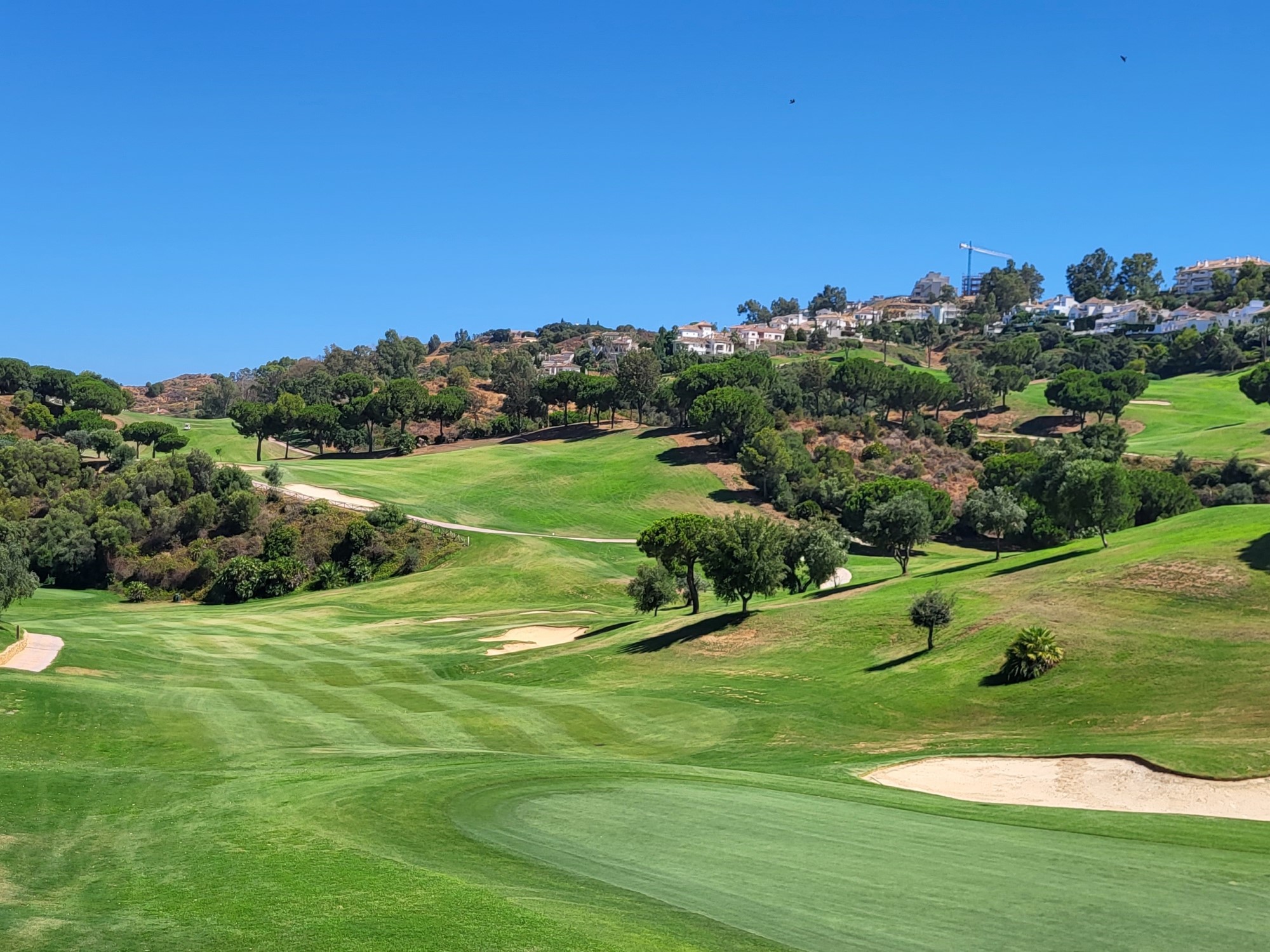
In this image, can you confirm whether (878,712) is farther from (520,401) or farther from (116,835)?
(520,401)

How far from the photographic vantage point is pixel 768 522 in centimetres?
6669

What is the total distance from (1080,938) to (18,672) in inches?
1683

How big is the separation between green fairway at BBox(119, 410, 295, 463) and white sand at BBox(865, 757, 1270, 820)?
5438 inches

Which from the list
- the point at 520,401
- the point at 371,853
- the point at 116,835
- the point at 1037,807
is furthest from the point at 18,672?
Result: the point at 520,401

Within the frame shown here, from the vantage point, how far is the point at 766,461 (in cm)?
13975

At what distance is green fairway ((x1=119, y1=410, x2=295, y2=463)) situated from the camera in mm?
161875

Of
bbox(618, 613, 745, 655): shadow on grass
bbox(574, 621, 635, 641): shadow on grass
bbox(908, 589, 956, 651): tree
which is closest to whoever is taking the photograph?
bbox(908, 589, 956, 651): tree

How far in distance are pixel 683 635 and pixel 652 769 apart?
1217 inches

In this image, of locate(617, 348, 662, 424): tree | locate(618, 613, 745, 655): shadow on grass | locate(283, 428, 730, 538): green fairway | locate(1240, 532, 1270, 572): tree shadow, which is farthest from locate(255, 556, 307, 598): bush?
locate(617, 348, 662, 424): tree

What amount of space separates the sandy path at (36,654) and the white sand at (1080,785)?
37769mm

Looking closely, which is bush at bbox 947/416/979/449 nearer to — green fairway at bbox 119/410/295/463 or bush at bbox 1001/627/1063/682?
green fairway at bbox 119/410/295/463

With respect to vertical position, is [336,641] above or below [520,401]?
below

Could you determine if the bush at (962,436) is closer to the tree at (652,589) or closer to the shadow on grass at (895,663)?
the tree at (652,589)

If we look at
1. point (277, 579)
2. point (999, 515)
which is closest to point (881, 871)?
point (999, 515)
